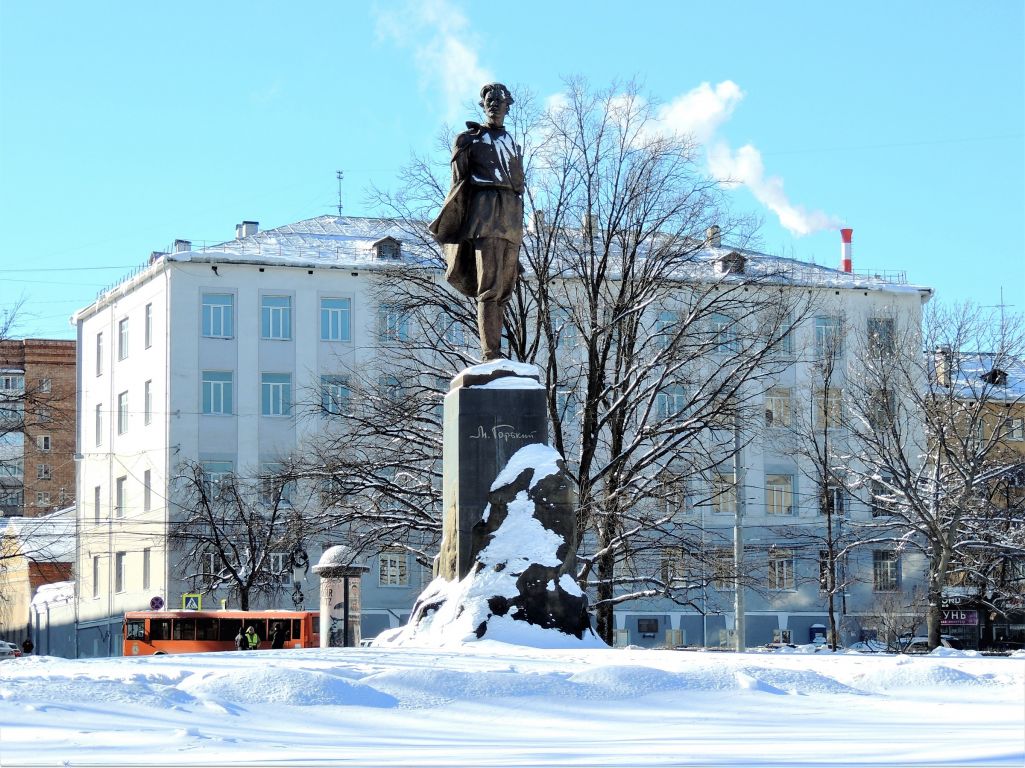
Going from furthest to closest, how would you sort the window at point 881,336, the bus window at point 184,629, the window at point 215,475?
1. the window at point 215,475
2. the window at point 881,336
3. the bus window at point 184,629

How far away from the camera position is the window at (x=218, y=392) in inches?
2036

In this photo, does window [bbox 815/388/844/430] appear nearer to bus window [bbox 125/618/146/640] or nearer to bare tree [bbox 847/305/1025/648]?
bare tree [bbox 847/305/1025/648]

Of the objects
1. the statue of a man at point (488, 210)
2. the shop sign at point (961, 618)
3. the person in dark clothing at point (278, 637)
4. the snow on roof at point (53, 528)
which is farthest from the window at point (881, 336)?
the snow on roof at point (53, 528)

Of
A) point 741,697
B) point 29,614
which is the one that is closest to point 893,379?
point 741,697

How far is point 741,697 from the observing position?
10.3 m

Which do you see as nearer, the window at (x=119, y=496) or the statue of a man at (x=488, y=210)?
the statue of a man at (x=488, y=210)

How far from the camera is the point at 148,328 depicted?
53531mm

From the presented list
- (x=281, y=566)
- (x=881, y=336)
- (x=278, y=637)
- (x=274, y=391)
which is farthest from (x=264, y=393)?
(x=881, y=336)

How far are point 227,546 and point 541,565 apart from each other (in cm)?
3501

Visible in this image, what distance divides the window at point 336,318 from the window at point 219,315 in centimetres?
302

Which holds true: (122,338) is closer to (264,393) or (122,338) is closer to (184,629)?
(264,393)

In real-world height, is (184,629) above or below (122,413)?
below

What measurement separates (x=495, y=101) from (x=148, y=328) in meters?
40.0
